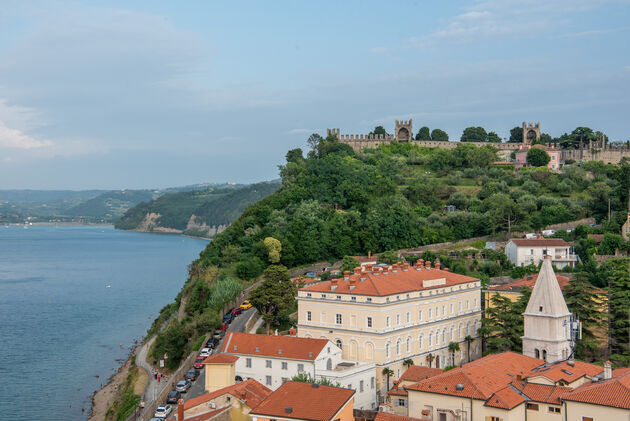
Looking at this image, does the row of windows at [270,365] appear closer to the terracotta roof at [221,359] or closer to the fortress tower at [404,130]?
the terracotta roof at [221,359]

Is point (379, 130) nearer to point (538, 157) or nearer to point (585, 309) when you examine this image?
point (538, 157)

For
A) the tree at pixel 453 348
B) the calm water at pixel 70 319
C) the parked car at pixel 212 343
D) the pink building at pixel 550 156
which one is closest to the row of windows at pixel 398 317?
the tree at pixel 453 348

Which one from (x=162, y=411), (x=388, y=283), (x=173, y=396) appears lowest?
(x=162, y=411)

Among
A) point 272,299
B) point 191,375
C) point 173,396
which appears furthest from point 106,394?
point 173,396

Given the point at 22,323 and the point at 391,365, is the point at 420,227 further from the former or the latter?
the point at 22,323

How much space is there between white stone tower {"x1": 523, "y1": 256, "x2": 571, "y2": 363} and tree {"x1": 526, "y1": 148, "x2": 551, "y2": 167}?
49.3m

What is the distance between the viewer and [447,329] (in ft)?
126

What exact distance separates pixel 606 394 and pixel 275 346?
49.5 feet

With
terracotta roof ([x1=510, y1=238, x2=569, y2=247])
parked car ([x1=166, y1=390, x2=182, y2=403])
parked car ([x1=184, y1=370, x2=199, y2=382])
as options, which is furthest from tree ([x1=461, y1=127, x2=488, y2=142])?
parked car ([x1=166, y1=390, x2=182, y2=403])

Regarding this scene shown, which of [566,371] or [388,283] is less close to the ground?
[388,283]

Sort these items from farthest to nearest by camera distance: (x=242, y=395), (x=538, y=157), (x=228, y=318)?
(x=538, y=157), (x=228, y=318), (x=242, y=395)

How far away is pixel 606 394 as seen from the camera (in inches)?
871

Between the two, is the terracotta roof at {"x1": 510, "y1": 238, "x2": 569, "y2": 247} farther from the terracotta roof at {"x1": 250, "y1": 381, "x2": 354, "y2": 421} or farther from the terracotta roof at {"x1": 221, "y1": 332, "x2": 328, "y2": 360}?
the terracotta roof at {"x1": 250, "y1": 381, "x2": 354, "y2": 421}

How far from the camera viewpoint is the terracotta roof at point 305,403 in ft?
74.7
